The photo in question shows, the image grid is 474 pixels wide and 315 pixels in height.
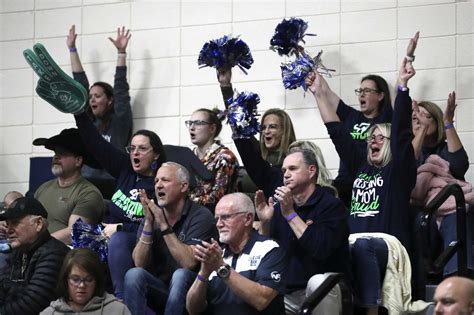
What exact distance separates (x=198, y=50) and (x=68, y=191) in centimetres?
195

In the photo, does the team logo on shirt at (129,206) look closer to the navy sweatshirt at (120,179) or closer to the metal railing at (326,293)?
the navy sweatshirt at (120,179)

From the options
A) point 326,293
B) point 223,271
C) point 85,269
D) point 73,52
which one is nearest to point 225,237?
point 223,271

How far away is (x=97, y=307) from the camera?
6.81m

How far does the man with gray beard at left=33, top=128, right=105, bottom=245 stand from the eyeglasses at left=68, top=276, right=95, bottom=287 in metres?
1.48

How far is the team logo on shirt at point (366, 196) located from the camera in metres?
7.43

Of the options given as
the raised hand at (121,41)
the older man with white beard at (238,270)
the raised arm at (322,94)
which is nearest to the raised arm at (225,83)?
the raised arm at (322,94)

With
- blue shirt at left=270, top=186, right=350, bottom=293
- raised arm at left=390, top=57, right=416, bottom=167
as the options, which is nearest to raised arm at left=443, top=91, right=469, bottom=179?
raised arm at left=390, top=57, right=416, bottom=167

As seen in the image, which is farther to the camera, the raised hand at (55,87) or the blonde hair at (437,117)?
the raised hand at (55,87)

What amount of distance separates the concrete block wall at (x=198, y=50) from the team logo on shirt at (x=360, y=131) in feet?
2.43

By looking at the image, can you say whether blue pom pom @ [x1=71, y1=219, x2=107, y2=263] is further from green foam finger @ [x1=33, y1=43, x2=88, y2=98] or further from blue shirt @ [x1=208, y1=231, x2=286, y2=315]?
green foam finger @ [x1=33, y1=43, x2=88, y2=98]

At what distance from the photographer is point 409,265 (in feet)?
23.3

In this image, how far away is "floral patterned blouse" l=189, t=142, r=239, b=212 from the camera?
8.20 metres

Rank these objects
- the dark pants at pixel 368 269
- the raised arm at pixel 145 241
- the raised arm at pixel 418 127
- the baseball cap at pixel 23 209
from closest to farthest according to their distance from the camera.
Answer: the dark pants at pixel 368 269 < the raised arm at pixel 145 241 < the baseball cap at pixel 23 209 < the raised arm at pixel 418 127

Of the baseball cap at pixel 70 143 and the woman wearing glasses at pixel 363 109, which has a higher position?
the woman wearing glasses at pixel 363 109
